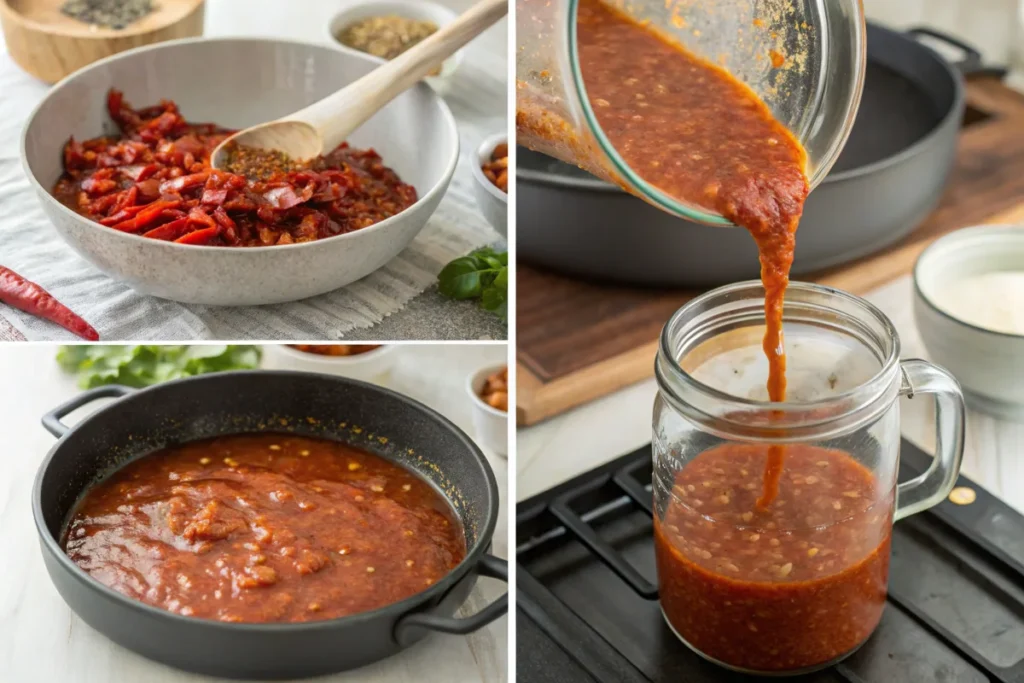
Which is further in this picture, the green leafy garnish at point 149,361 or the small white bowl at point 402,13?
the small white bowl at point 402,13

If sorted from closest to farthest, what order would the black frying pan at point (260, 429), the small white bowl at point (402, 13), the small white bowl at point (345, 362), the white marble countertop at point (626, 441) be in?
the black frying pan at point (260, 429)
the white marble countertop at point (626, 441)
the small white bowl at point (345, 362)
the small white bowl at point (402, 13)

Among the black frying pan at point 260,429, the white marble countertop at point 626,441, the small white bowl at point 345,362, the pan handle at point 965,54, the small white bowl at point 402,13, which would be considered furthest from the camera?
the pan handle at point 965,54

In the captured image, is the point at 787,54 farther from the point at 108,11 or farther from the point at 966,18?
the point at 966,18

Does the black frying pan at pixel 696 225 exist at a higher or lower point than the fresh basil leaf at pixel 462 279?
lower

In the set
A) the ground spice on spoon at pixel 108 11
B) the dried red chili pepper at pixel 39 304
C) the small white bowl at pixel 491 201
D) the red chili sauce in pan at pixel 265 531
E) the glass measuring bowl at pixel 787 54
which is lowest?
the red chili sauce in pan at pixel 265 531

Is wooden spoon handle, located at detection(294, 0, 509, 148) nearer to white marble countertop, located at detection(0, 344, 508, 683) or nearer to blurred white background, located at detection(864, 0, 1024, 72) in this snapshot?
white marble countertop, located at detection(0, 344, 508, 683)

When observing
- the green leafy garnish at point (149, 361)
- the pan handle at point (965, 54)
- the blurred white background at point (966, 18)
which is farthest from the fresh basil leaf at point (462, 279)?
the blurred white background at point (966, 18)

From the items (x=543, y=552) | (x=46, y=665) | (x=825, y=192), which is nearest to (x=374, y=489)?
(x=543, y=552)

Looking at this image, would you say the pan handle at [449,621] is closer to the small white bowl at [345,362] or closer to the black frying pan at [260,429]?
the black frying pan at [260,429]
